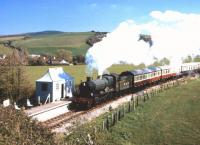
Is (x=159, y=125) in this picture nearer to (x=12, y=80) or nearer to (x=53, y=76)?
(x=53, y=76)

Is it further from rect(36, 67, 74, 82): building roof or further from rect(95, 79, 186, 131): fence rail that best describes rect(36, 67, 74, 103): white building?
rect(95, 79, 186, 131): fence rail

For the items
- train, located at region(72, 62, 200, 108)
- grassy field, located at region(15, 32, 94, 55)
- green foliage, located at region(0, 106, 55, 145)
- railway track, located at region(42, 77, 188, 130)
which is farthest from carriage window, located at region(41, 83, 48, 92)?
grassy field, located at region(15, 32, 94, 55)

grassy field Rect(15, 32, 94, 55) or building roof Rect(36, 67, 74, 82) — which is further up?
grassy field Rect(15, 32, 94, 55)

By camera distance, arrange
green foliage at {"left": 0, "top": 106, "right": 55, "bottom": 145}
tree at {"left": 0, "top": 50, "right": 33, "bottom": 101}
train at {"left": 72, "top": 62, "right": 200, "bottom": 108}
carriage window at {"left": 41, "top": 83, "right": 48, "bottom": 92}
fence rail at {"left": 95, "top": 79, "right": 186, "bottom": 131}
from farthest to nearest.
Answer: 1. carriage window at {"left": 41, "top": 83, "right": 48, "bottom": 92}
2. tree at {"left": 0, "top": 50, "right": 33, "bottom": 101}
3. train at {"left": 72, "top": 62, "right": 200, "bottom": 108}
4. fence rail at {"left": 95, "top": 79, "right": 186, "bottom": 131}
5. green foliage at {"left": 0, "top": 106, "right": 55, "bottom": 145}

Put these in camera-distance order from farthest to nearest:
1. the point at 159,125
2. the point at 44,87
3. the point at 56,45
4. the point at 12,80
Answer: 1. the point at 56,45
2. the point at 44,87
3. the point at 12,80
4. the point at 159,125

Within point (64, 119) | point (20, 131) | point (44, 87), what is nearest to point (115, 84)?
point (44, 87)

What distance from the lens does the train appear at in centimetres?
3769

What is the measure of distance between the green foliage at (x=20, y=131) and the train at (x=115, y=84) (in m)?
14.3

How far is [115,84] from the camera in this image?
42688 mm

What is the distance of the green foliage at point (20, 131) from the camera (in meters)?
19.7

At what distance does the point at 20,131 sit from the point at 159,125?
51.8 ft

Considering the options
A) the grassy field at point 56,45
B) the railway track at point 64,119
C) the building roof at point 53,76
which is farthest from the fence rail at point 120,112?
the grassy field at point 56,45

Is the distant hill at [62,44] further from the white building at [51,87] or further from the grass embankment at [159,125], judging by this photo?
the grass embankment at [159,125]

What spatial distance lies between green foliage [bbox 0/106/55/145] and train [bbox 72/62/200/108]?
564 inches
